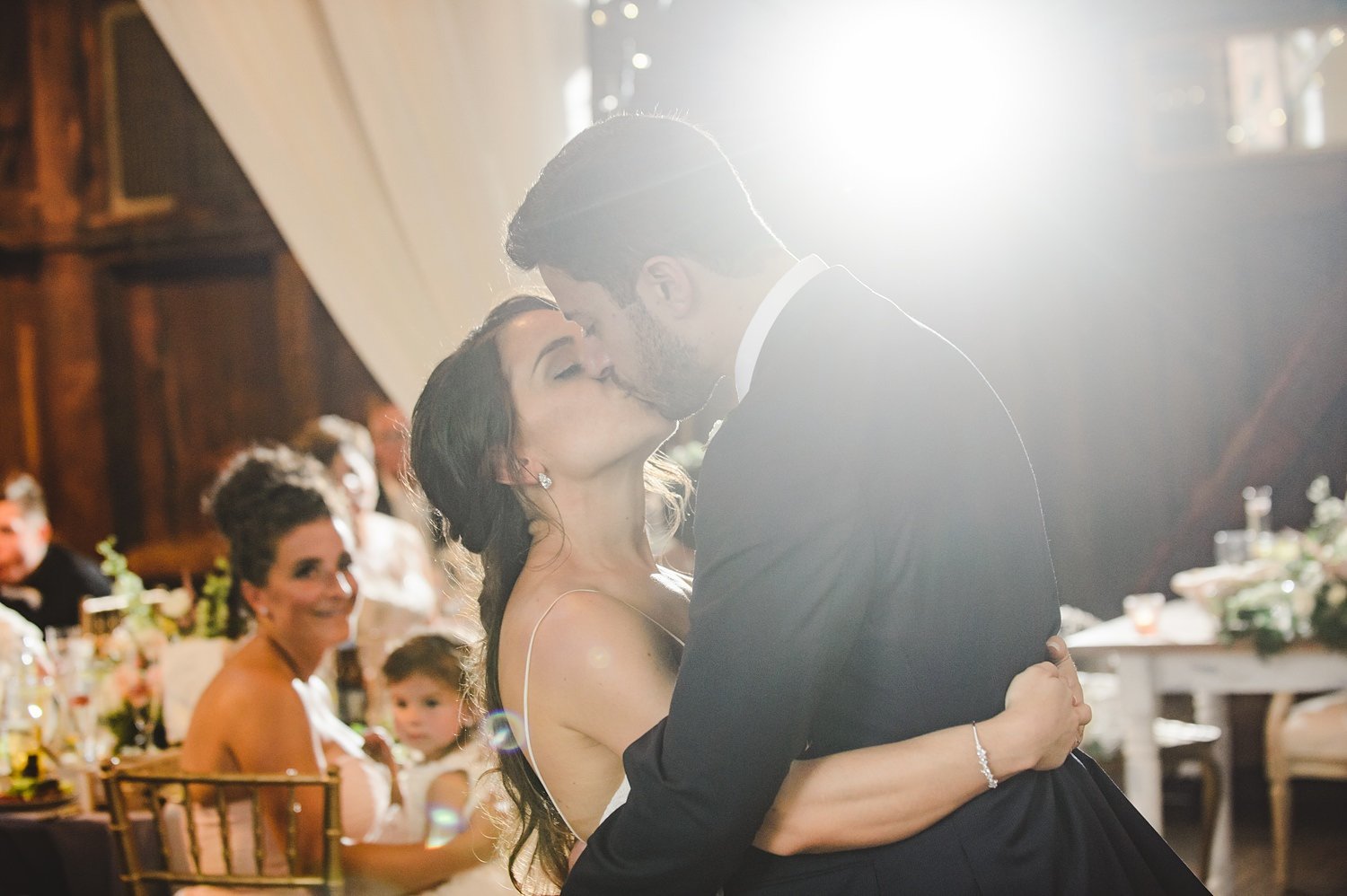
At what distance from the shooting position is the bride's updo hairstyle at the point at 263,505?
9.86 feet

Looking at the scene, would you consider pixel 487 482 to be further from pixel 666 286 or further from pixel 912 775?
pixel 912 775

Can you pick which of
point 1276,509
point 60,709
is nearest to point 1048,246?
point 1276,509

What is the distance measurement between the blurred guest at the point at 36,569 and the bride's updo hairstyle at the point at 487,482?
14.7ft

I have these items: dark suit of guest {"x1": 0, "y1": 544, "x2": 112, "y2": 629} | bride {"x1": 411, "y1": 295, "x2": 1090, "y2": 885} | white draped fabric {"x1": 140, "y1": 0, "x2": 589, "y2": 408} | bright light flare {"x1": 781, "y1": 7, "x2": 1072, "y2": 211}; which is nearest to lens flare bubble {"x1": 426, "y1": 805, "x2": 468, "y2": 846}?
bride {"x1": 411, "y1": 295, "x2": 1090, "y2": 885}

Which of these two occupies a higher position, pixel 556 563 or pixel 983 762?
pixel 556 563

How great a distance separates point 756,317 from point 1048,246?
4.91m

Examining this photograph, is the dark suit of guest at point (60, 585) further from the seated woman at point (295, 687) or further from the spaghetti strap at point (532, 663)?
the spaghetti strap at point (532, 663)

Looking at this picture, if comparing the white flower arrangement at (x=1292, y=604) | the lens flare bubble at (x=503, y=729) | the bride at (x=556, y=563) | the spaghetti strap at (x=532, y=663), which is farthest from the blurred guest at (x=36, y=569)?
the white flower arrangement at (x=1292, y=604)

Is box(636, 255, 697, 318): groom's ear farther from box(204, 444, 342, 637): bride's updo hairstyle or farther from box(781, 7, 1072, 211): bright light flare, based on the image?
box(781, 7, 1072, 211): bright light flare

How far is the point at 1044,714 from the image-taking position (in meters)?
1.31

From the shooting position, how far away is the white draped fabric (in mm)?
4230

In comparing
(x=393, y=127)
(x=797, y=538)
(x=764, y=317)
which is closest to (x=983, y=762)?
(x=797, y=538)

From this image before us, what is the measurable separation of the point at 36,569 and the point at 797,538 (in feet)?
18.7

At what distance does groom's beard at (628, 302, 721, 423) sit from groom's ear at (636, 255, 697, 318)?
0.07 ft
